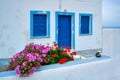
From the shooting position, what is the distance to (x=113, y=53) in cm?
634

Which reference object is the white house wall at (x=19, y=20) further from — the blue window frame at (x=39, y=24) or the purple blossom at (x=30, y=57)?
the purple blossom at (x=30, y=57)

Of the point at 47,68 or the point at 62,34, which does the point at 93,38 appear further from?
the point at 47,68

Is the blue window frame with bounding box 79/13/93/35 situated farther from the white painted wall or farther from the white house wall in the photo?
the white painted wall

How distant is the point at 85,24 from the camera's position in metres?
10.9

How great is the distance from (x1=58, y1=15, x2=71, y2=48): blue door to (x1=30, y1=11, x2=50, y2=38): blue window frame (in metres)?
0.91

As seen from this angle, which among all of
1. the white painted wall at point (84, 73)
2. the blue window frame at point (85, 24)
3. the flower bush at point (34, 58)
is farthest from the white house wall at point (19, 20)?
the flower bush at point (34, 58)

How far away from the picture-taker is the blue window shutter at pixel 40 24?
905cm

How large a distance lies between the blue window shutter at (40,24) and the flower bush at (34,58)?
4.99 metres

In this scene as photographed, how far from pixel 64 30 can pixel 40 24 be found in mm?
1650

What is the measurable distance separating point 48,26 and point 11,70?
6.16 metres

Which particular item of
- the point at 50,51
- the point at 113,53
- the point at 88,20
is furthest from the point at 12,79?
the point at 88,20

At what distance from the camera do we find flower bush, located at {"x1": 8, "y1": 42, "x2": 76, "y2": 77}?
3.06 meters

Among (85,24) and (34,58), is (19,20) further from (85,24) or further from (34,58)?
(34,58)

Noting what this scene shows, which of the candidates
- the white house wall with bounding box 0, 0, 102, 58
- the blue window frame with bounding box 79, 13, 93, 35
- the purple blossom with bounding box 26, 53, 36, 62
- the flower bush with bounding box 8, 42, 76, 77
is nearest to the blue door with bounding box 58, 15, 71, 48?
the white house wall with bounding box 0, 0, 102, 58
